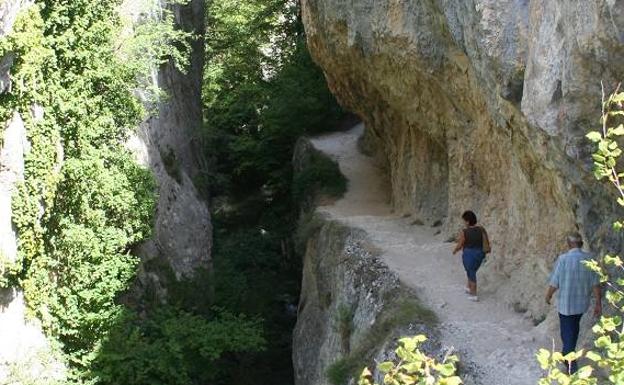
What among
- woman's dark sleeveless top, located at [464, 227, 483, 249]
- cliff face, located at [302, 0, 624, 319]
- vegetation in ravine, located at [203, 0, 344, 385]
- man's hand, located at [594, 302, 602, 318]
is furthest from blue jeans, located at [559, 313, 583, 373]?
vegetation in ravine, located at [203, 0, 344, 385]

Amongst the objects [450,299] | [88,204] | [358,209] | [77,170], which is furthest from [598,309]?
[358,209]

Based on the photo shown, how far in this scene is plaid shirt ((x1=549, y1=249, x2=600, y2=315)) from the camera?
849 cm

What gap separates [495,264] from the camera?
1300 centimetres

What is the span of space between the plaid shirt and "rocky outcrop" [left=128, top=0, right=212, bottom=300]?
11288 mm

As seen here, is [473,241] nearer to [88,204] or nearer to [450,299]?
[450,299]

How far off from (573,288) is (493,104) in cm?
367

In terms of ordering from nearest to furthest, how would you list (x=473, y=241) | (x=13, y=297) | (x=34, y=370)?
(x=473, y=241), (x=34, y=370), (x=13, y=297)

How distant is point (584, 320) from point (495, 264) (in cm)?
367

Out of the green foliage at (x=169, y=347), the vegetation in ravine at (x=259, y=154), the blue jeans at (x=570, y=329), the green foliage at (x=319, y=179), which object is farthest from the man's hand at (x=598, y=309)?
the green foliage at (x=319, y=179)

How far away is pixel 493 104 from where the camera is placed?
11.3m

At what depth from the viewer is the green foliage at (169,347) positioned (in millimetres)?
14969

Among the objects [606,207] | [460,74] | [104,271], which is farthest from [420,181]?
[606,207]

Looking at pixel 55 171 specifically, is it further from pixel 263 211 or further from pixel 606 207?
pixel 263 211

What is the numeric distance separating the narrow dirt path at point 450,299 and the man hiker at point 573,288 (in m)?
0.86
